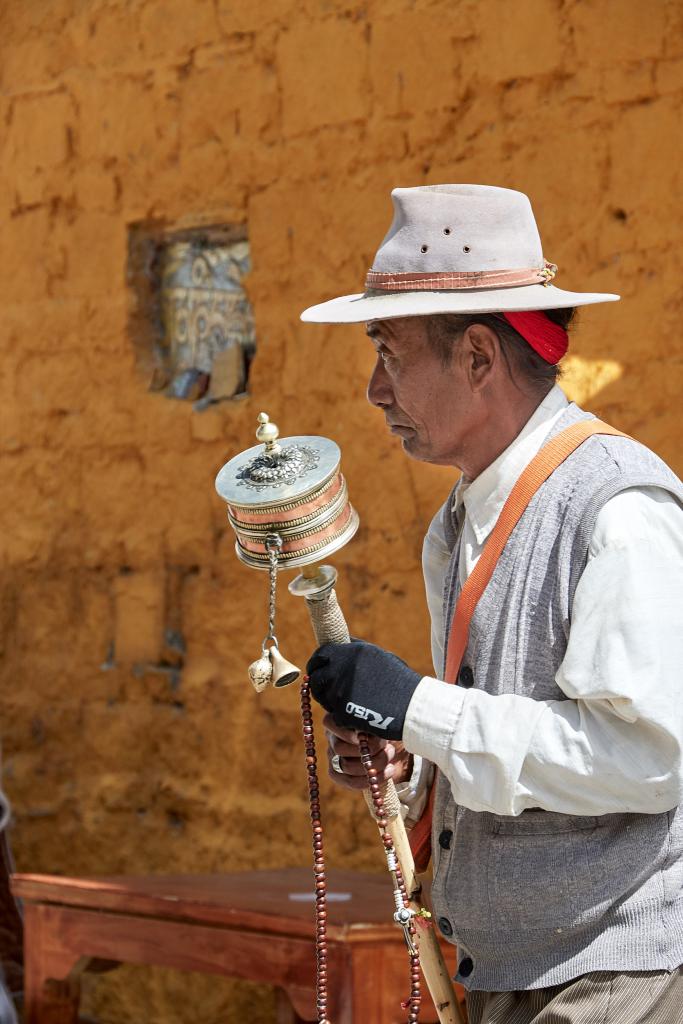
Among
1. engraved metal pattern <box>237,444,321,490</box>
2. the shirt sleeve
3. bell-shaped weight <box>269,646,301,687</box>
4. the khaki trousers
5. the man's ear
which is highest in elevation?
the man's ear

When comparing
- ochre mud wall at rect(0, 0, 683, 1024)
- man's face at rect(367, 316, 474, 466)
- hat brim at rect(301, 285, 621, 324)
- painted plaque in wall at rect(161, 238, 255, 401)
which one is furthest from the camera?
painted plaque in wall at rect(161, 238, 255, 401)

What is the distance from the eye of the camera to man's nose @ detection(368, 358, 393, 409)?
245 cm

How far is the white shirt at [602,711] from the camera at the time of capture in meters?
2.04

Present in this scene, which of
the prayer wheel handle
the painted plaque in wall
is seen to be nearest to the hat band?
the prayer wheel handle

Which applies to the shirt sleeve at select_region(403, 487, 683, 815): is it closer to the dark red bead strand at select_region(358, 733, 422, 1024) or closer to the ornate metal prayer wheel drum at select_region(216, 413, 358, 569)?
the dark red bead strand at select_region(358, 733, 422, 1024)

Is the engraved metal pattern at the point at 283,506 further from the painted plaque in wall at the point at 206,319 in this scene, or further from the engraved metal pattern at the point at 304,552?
the painted plaque in wall at the point at 206,319

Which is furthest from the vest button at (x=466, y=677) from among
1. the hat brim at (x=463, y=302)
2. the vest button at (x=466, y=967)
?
the hat brim at (x=463, y=302)

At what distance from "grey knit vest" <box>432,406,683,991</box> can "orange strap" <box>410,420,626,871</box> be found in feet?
0.04

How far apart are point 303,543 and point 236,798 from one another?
326 centimetres

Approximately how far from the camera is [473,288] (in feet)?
7.64

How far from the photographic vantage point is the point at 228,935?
13.7 ft

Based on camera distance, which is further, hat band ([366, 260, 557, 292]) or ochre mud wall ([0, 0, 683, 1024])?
ochre mud wall ([0, 0, 683, 1024])

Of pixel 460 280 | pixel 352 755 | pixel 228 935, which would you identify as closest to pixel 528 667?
pixel 352 755

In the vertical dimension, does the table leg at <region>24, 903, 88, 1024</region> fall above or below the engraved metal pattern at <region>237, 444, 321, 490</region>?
below
